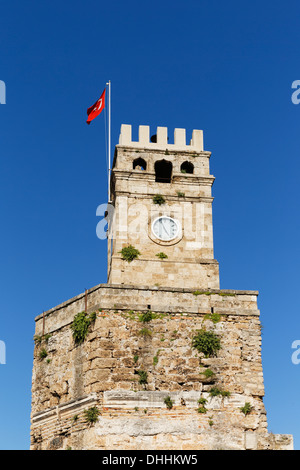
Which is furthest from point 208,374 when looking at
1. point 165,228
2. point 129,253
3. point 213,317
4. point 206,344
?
point 165,228

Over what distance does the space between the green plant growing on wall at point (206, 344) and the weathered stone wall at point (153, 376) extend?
6.1 inches

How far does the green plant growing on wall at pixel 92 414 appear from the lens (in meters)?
21.1

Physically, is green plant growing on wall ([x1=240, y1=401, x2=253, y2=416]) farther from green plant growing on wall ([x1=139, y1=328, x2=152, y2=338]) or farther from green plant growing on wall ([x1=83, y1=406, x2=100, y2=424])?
green plant growing on wall ([x1=83, y1=406, x2=100, y2=424])

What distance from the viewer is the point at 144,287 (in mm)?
23078

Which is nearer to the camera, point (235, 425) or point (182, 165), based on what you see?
point (235, 425)

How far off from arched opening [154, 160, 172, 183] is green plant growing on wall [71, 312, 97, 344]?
6838 mm

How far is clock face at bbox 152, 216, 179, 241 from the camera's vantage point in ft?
84.5

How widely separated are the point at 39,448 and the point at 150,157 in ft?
36.2

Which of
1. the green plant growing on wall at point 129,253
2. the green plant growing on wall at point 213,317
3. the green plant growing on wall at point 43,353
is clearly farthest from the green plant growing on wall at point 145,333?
the green plant growing on wall at point 43,353

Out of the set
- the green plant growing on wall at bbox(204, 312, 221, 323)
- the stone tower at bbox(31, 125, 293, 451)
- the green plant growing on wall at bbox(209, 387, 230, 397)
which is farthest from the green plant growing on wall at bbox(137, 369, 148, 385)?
the green plant growing on wall at bbox(204, 312, 221, 323)
